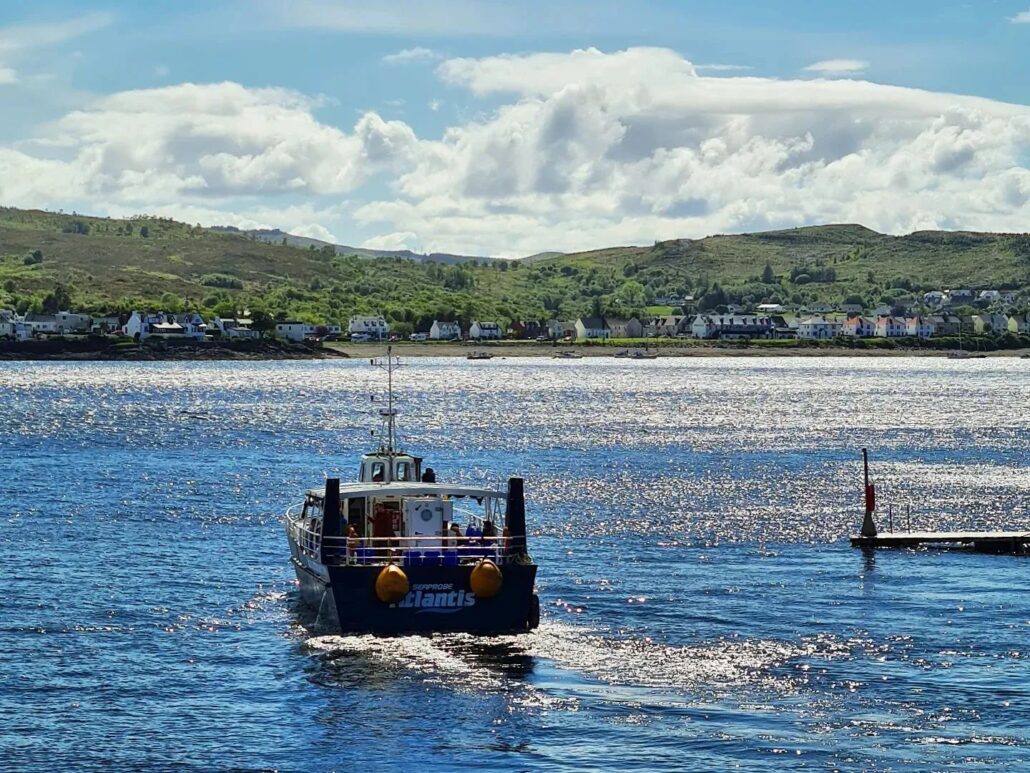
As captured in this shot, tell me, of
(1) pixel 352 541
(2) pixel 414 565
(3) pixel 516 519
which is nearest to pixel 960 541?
(3) pixel 516 519

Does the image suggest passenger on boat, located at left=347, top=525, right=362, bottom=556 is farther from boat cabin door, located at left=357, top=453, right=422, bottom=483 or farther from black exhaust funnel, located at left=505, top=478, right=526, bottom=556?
boat cabin door, located at left=357, top=453, right=422, bottom=483

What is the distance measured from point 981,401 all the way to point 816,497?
11308 centimetres

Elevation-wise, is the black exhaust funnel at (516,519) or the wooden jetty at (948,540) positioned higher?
the black exhaust funnel at (516,519)

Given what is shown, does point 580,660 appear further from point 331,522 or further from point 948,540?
point 948,540

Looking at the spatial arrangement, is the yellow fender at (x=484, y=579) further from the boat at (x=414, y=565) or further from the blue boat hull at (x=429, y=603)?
the blue boat hull at (x=429, y=603)

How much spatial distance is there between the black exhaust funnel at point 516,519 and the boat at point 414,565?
3 cm

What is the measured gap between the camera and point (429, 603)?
4444 cm

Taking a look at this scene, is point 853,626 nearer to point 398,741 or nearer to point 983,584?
point 983,584

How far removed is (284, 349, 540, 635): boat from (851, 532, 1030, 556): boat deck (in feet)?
74.6

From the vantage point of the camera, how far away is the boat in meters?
44.4

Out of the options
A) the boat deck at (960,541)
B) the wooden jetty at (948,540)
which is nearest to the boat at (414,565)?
the wooden jetty at (948,540)

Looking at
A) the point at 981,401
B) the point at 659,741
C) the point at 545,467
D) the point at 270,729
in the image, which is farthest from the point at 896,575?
the point at 981,401

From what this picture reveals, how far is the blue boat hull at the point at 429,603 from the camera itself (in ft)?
145

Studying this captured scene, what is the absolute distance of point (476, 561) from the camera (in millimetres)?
45469
